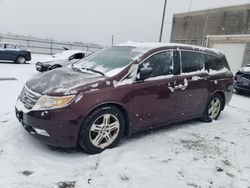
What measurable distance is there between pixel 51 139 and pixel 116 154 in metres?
0.89

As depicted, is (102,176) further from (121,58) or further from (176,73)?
(176,73)

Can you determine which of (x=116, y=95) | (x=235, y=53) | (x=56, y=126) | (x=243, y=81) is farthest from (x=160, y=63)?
(x=235, y=53)

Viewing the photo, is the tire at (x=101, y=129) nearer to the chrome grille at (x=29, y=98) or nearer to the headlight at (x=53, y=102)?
the headlight at (x=53, y=102)

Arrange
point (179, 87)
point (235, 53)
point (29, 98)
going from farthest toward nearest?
1. point (235, 53)
2. point (179, 87)
3. point (29, 98)

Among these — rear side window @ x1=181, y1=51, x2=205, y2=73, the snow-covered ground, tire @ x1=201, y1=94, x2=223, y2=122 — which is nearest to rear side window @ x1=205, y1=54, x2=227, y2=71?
rear side window @ x1=181, y1=51, x2=205, y2=73

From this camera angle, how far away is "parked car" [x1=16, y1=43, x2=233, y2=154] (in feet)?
10.9

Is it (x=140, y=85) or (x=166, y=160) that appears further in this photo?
(x=140, y=85)

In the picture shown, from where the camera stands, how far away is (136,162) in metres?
3.41

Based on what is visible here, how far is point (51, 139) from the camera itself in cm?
333

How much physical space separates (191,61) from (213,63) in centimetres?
82

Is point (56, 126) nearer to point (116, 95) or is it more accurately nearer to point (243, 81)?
point (116, 95)

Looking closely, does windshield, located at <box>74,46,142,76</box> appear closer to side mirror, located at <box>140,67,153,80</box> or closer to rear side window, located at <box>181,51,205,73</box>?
side mirror, located at <box>140,67,153,80</box>

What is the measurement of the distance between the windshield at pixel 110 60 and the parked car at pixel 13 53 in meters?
11.3

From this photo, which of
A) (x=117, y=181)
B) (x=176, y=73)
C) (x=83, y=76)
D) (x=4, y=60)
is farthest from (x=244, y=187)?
(x=4, y=60)
